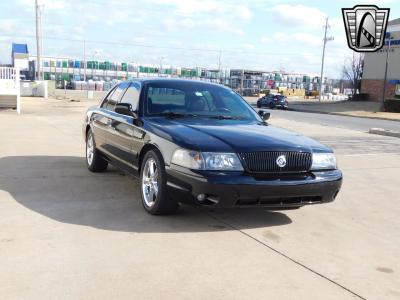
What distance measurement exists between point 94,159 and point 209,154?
346cm

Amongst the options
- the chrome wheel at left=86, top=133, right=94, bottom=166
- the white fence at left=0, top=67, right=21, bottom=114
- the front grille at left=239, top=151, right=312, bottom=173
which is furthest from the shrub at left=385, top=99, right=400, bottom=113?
the front grille at left=239, top=151, right=312, bottom=173

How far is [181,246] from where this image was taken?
15.1 feet

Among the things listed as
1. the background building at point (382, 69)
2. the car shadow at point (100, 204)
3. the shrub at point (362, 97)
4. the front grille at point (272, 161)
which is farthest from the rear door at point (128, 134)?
the shrub at point (362, 97)

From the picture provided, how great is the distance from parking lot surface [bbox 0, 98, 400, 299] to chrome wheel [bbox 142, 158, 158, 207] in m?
0.18

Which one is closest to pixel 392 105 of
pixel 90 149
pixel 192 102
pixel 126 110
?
pixel 90 149

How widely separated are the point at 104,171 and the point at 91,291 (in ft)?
15.4

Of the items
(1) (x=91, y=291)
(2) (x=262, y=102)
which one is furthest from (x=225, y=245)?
(2) (x=262, y=102)

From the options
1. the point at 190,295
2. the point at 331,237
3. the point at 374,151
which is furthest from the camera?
the point at 374,151

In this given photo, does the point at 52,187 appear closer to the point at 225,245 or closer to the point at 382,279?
the point at 225,245

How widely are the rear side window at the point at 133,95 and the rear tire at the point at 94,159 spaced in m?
1.21

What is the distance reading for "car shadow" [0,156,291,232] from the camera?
5270 millimetres

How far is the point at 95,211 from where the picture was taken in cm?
570

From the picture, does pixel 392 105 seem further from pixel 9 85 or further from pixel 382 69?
pixel 9 85

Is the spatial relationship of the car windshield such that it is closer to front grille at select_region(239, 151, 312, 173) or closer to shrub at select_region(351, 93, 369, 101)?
front grille at select_region(239, 151, 312, 173)
